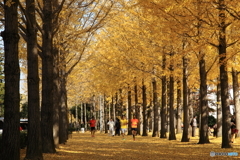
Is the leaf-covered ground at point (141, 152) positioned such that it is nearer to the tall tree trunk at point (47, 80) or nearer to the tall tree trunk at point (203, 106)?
the tall tree trunk at point (203, 106)

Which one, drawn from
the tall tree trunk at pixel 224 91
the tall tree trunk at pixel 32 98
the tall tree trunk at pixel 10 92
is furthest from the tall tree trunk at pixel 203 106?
the tall tree trunk at pixel 10 92

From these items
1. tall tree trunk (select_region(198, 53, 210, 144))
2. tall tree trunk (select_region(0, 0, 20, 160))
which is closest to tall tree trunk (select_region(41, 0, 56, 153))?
tall tree trunk (select_region(0, 0, 20, 160))

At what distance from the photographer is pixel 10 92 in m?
9.62

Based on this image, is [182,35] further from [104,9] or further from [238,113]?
[238,113]

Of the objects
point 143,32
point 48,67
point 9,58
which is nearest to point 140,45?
point 143,32

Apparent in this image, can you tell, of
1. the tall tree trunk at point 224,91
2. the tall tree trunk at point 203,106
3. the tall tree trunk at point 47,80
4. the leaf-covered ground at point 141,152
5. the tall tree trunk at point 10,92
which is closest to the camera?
the tall tree trunk at point 10,92

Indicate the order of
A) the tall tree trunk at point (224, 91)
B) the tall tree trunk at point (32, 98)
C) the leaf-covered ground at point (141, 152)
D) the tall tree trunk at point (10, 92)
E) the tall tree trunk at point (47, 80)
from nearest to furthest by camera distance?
1. the tall tree trunk at point (10, 92)
2. the tall tree trunk at point (32, 98)
3. the leaf-covered ground at point (141, 152)
4. the tall tree trunk at point (47, 80)
5. the tall tree trunk at point (224, 91)

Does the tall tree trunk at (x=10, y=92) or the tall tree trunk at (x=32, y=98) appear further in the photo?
the tall tree trunk at (x=32, y=98)

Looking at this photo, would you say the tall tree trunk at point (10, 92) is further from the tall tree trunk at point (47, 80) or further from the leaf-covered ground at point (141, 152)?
the tall tree trunk at point (47, 80)

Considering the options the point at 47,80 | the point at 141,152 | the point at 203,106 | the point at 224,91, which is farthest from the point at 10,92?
the point at 203,106

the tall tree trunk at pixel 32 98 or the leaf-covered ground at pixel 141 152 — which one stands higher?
the tall tree trunk at pixel 32 98

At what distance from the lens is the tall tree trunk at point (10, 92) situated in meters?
9.63

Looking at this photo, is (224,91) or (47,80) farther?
(224,91)

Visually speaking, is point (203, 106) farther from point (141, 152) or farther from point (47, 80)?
point (47, 80)
